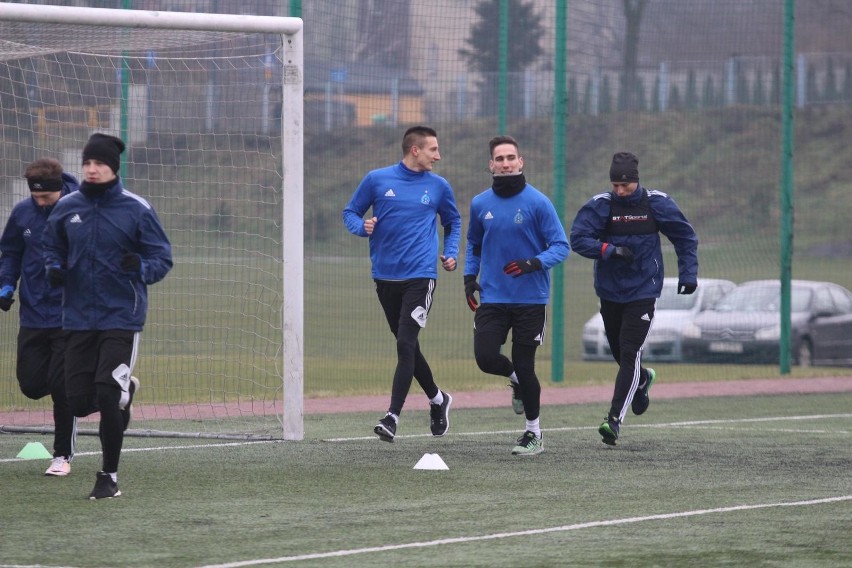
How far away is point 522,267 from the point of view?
10008mm

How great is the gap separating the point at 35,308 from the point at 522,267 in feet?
9.80

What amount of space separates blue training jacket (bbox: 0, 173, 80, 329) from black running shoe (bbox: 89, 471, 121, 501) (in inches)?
53.0

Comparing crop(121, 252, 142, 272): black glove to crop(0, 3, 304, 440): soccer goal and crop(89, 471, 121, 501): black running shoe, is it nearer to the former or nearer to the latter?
crop(89, 471, 121, 501): black running shoe

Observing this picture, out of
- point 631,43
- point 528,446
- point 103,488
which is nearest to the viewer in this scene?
point 103,488

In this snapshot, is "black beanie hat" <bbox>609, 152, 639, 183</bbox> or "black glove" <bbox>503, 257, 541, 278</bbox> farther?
"black beanie hat" <bbox>609, 152, 639, 183</bbox>

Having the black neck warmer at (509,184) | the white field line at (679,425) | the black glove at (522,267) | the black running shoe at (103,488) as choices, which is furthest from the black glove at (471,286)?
the black running shoe at (103,488)

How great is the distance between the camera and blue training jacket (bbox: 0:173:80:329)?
9.27 metres

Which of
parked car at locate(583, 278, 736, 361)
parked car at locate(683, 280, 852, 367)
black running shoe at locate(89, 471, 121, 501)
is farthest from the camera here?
parked car at locate(583, 278, 736, 361)

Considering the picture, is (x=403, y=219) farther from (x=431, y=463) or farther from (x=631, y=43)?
(x=631, y=43)

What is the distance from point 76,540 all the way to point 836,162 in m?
21.1

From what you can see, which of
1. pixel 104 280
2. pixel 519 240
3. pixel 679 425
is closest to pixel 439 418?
pixel 519 240

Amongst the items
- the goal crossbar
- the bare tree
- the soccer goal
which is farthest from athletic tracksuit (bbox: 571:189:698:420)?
the bare tree

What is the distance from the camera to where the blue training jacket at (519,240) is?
33.8 ft

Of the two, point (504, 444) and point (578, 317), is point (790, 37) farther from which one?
point (504, 444)
